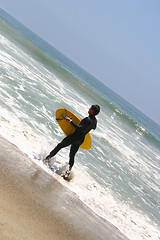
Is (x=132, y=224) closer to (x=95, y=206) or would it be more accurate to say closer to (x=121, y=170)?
(x=95, y=206)

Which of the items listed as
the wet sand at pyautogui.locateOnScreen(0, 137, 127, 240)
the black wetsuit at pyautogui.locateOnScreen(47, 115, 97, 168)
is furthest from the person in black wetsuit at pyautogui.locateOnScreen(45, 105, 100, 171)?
the wet sand at pyautogui.locateOnScreen(0, 137, 127, 240)

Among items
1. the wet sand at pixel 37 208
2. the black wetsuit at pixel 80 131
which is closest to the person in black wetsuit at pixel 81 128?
the black wetsuit at pixel 80 131

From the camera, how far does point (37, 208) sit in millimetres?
3842

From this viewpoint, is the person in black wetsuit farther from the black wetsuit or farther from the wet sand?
the wet sand

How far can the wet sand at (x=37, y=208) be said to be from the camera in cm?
330

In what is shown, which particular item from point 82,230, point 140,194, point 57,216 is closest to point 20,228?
point 57,216

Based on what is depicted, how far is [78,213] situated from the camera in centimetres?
455

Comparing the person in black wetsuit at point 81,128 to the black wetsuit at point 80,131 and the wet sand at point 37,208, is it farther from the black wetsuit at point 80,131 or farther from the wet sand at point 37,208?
the wet sand at point 37,208

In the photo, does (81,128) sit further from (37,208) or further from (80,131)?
(37,208)

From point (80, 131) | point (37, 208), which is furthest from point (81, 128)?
point (37, 208)

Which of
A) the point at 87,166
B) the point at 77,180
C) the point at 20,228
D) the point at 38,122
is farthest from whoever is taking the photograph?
the point at 38,122

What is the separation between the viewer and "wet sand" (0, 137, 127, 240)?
3.30 metres

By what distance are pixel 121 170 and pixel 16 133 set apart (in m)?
5.51

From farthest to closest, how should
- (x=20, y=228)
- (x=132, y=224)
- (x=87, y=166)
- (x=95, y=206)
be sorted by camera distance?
(x=87, y=166), (x=132, y=224), (x=95, y=206), (x=20, y=228)
